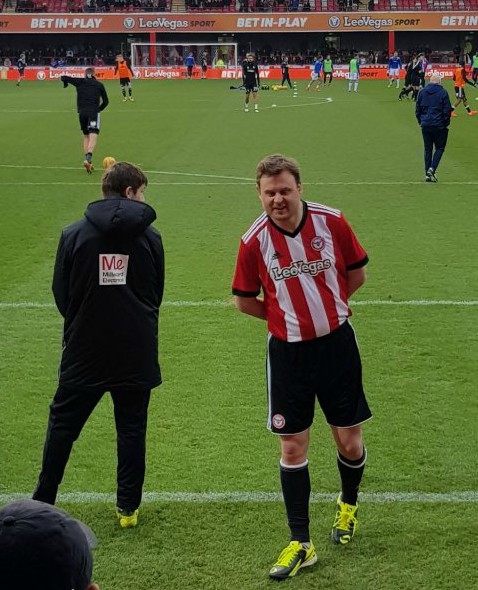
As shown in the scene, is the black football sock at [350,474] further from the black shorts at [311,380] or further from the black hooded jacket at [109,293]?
the black hooded jacket at [109,293]

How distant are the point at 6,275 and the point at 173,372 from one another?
12.2 feet

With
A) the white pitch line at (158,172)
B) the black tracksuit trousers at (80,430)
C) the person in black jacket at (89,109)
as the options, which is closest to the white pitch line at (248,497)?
the black tracksuit trousers at (80,430)

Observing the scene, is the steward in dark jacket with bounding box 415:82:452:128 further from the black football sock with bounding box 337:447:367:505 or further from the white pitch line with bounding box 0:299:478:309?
the black football sock with bounding box 337:447:367:505

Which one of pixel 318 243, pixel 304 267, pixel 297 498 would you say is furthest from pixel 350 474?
pixel 318 243

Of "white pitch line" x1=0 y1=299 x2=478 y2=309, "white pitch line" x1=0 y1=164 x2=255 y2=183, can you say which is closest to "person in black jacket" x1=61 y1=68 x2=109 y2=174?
"white pitch line" x1=0 y1=164 x2=255 y2=183

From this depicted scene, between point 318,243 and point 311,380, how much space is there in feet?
2.27

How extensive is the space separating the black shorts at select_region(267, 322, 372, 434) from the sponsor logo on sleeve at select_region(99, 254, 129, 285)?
857mm

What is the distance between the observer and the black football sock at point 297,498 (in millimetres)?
4492

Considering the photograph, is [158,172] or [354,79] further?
[354,79]

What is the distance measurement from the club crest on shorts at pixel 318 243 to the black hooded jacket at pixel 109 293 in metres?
0.87

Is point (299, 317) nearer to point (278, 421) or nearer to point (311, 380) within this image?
point (311, 380)

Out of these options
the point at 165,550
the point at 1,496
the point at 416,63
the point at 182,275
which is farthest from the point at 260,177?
the point at 416,63

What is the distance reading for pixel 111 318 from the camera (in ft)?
15.1

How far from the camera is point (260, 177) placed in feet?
14.3
